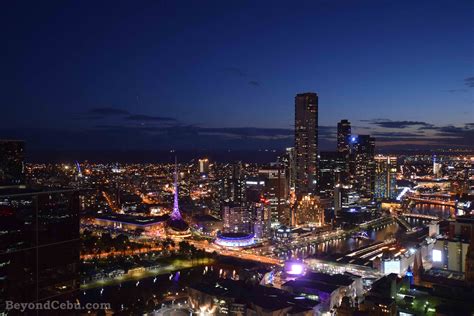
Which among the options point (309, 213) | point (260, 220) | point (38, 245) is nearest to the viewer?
point (38, 245)

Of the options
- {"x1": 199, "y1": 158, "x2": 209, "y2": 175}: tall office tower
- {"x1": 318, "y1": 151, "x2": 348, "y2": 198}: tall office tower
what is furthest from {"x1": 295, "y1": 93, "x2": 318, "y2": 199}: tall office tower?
{"x1": 199, "y1": 158, "x2": 209, "y2": 175}: tall office tower

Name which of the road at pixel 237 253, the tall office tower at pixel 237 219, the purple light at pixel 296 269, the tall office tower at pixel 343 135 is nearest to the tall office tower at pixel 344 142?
the tall office tower at pixel 343 135

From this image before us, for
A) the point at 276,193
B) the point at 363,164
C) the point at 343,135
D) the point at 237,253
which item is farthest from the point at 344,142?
the point at 237,253

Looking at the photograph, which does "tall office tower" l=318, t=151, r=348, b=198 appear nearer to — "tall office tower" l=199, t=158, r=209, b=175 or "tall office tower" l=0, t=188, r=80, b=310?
"tall office tower" l=199, t=158, r=209, b=175

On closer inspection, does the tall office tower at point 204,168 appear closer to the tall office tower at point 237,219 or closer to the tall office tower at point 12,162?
the tall office tower at point 237,219

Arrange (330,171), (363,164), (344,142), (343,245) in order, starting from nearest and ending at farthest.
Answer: (343,245), (330,171), (363,164), (344,142)

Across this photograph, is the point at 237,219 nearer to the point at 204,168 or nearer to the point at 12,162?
the point at 12,162

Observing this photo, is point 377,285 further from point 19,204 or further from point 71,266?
point 19,204

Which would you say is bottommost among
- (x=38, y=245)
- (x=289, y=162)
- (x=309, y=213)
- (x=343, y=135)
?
(x=309, y=213)
